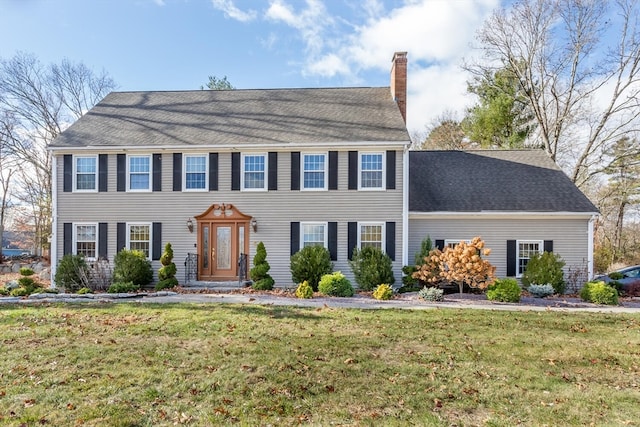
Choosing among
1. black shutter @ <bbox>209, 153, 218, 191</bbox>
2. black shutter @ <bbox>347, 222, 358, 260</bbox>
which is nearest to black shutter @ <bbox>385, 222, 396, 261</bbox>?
A: black shutter @ <bbox>347, 222, 358, 260</bbox>

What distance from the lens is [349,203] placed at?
14.3 m

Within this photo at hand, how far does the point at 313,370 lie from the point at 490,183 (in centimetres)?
1281

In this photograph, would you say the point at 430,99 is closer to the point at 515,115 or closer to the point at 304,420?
the point at 515,115

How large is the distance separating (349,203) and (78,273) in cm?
979

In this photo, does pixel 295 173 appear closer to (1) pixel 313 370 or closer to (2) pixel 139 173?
(2) pixel 139 173

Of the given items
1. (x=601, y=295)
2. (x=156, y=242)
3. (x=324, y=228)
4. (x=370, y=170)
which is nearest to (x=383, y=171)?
(x=370, y=170)

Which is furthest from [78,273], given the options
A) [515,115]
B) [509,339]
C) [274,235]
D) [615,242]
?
[615,242]

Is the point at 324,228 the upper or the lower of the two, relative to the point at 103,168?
lower

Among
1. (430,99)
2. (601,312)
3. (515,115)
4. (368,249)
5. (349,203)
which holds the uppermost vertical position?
(430,99)

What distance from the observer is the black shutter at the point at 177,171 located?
14758 millimetres

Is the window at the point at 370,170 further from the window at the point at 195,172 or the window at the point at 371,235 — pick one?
the window at the point at 195,172

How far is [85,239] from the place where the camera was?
15.0 m

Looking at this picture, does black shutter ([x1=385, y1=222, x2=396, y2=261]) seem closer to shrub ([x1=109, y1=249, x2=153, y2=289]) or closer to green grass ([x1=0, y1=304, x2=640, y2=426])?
green grass ([x1=0, y1=304, x2=640, y2=426])

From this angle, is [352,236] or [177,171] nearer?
[352,236]
